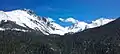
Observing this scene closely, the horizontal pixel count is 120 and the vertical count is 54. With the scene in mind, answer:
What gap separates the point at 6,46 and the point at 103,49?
55423 millimetres

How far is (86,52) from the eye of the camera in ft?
655

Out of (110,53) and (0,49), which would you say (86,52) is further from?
(0,49)

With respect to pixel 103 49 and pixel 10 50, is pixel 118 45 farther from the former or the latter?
pixel 10 50

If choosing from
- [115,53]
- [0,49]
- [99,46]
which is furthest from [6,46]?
[99,46]

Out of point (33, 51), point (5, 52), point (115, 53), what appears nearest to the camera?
point (5, 52)

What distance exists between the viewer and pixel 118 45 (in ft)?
563

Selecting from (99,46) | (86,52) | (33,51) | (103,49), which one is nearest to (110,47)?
(103,49)

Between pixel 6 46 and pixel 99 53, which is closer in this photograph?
pixel 6 46

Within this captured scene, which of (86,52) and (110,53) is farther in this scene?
(86,52)

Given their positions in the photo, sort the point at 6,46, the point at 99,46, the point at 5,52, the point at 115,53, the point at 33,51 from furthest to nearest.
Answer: the point at 33,51, the point at 99,46, the point at 115,53, the point at 6,46, the point at 5,52

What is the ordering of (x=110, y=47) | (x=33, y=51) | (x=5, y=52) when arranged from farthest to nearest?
1. (x=33, y=51)
2. (x=110, y=47)
3. (x=5, y=52)

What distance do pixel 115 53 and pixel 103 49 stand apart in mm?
15476

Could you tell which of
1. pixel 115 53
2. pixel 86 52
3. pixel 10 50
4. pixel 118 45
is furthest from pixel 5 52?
pixel 86 52

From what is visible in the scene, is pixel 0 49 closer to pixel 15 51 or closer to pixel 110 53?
pixel 15 51
